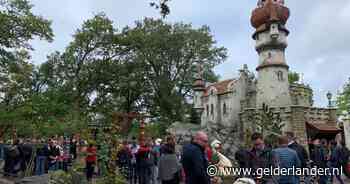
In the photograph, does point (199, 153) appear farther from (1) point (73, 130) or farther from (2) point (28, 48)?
(1) point (73, 130)

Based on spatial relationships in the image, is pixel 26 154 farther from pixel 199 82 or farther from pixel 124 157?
pixel 199 82

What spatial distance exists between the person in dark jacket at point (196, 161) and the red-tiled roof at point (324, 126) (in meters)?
28.8

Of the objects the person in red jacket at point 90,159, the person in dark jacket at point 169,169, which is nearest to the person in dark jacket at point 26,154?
the person in red jacket at point 90,159

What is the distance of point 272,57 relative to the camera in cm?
3544

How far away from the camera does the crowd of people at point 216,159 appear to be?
682cm

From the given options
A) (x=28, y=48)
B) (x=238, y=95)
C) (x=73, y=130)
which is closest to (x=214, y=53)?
(x=238, y=95)

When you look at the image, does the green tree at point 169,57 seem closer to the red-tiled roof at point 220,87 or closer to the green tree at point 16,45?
the red-tiled roof at point 220,87

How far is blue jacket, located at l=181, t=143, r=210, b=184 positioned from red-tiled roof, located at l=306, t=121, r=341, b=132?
28.9m

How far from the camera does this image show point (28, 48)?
26609mm

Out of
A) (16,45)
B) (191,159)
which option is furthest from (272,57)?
(191,159)

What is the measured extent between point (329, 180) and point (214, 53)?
103 ft

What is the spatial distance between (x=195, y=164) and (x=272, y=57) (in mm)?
30332

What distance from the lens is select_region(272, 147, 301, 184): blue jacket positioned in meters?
7.42

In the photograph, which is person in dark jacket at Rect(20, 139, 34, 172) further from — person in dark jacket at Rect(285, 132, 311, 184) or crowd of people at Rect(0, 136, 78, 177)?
person in dark jacket at Rect(285, 132, 311, 184)
